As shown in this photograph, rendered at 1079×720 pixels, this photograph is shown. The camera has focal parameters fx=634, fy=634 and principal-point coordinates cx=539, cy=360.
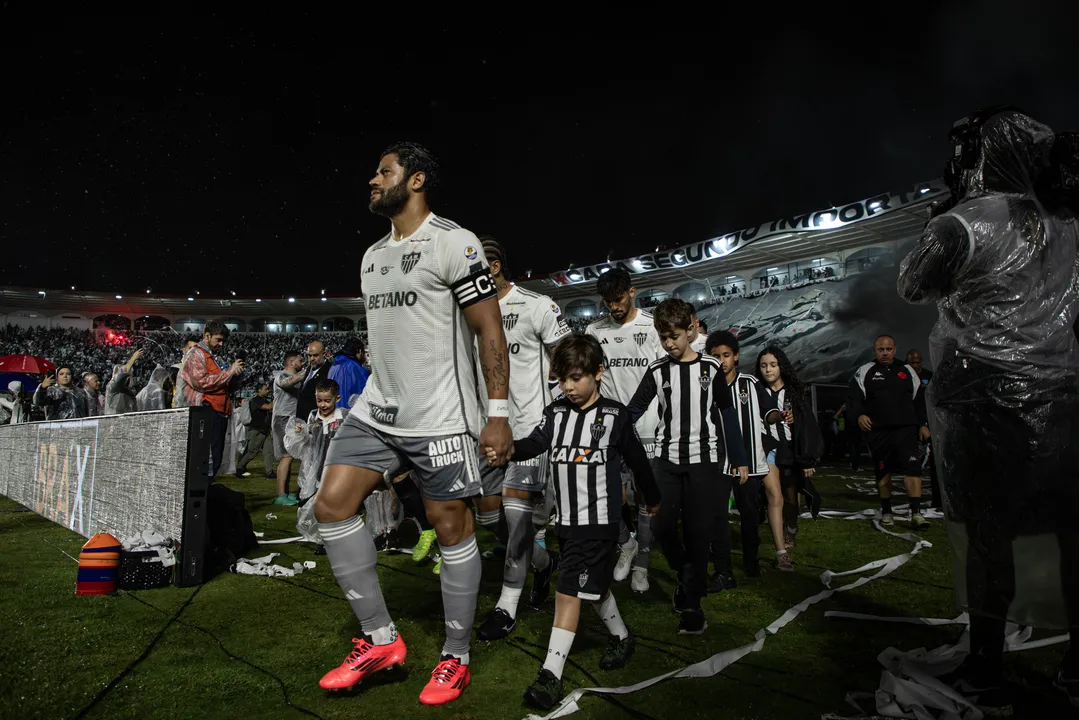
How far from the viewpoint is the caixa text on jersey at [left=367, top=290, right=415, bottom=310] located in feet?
9.83

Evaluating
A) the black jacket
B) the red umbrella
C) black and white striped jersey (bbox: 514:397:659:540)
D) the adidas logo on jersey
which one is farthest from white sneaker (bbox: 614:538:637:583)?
the red umbrella

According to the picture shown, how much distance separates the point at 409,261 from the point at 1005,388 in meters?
2.54

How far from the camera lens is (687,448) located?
396 cm

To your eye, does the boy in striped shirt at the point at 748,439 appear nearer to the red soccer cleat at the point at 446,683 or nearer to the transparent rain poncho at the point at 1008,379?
the transparent rain poncho at the point at 1008,379

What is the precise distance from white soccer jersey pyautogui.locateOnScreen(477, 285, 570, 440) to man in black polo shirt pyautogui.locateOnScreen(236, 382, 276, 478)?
10381 millimetres

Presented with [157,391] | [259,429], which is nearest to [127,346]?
[259,429]

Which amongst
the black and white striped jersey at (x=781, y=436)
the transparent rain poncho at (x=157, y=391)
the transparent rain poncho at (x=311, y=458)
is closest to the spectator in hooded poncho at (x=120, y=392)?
the transparent rain poncho at (x=157, y=391)

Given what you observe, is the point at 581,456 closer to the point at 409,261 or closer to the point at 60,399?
the point at 409,261

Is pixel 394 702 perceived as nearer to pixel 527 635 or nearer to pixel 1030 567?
pixel 527 635

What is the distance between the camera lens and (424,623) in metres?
3.84

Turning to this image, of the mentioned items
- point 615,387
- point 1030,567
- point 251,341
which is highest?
point 251,341

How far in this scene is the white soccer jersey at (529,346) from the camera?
4523 millimetres

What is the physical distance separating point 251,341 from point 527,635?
61130mm

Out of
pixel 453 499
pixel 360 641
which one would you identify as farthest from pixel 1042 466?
pixel 360 641
